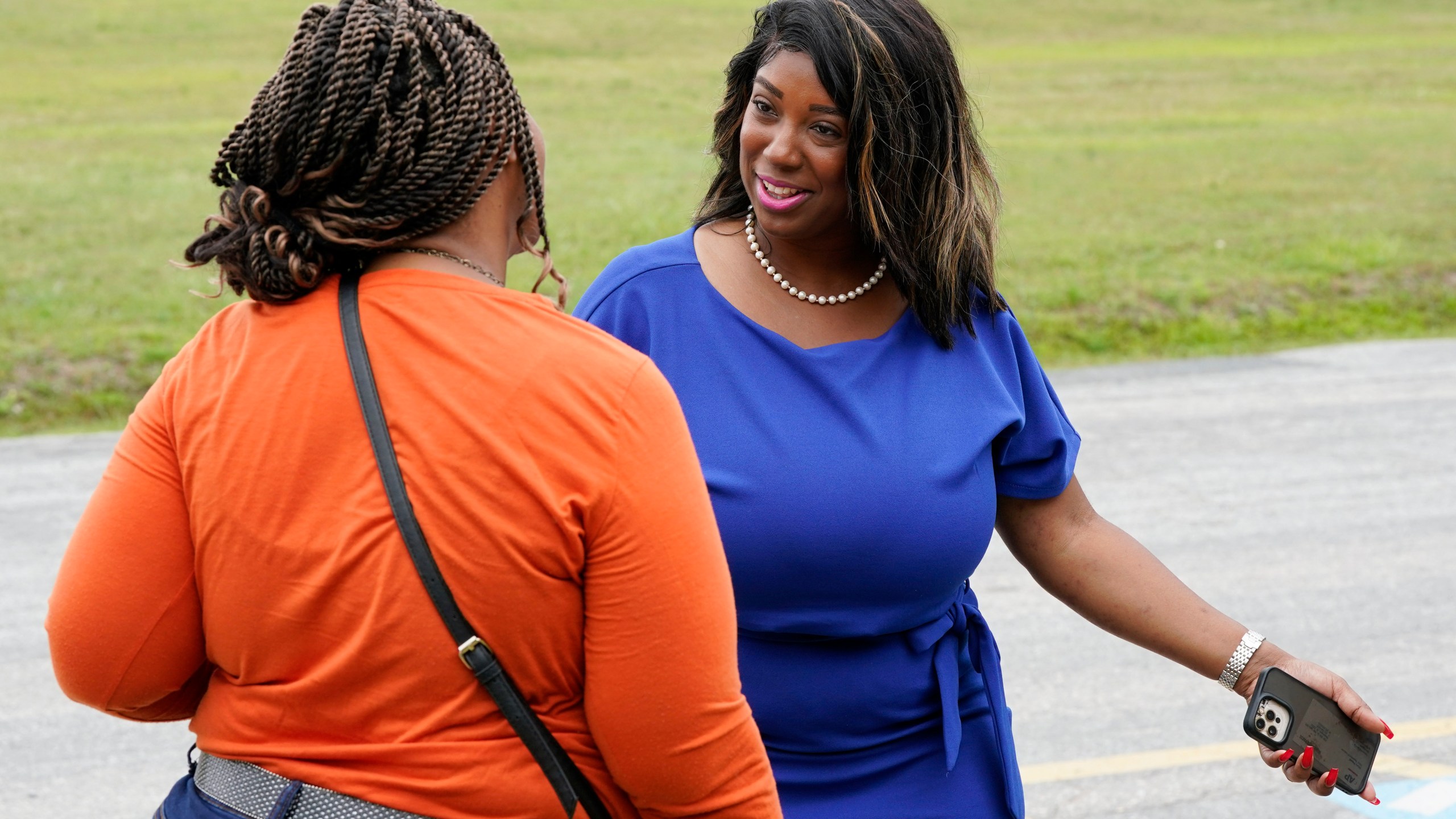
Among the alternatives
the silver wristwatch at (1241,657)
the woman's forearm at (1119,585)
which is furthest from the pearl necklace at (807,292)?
the silver wristwatch at (1241,657)

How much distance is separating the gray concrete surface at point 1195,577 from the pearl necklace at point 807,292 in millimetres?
2226

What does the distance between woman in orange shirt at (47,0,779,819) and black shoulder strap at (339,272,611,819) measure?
1cm

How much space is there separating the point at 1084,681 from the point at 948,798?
9.34 feet

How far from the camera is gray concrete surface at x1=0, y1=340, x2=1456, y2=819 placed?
4438 mm

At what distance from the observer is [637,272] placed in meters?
2.42

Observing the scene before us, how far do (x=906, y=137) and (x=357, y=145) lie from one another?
44.2 inches

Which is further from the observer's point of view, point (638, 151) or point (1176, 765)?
point (638, 151)

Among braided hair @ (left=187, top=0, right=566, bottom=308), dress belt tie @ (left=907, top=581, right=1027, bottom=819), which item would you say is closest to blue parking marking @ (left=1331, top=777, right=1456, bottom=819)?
dress belt tie @ (left=907, top=581, right=1027, bottom=819)

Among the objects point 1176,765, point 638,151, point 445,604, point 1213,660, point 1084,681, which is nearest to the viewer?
point 445,604

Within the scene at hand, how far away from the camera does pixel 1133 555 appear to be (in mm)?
2527

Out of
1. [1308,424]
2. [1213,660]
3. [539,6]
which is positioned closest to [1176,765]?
[1213,660]

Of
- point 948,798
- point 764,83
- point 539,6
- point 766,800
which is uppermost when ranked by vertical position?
point 764,83

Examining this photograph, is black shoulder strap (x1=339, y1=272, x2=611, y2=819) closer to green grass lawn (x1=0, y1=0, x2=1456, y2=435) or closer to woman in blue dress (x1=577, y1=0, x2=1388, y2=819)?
woman in blue dress (x1=577, y1=0, x2=1388, y2=819)

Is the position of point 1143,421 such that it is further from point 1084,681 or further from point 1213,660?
point 1213,660
